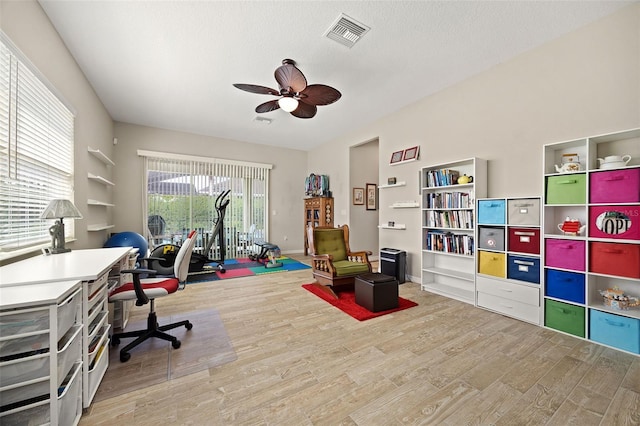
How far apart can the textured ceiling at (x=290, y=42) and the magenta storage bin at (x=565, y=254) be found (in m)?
2.27

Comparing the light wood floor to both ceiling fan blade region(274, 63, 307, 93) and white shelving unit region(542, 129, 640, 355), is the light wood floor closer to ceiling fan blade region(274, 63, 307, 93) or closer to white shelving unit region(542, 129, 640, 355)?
white shelving unit region(542, 129, 640, 355)

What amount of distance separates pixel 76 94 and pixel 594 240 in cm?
606

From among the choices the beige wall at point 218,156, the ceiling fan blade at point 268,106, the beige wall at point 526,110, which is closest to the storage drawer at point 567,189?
the beige wall at point 526,110

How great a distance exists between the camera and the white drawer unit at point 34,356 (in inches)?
43.3

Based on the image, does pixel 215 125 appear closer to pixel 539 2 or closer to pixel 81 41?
pixel 81 41

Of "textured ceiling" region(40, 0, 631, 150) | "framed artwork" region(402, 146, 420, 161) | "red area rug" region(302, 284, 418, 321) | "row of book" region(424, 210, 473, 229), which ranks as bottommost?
"red area rug" region(302, 284, 418, 321)

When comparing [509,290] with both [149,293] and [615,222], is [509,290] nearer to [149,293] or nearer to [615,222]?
[615,222]

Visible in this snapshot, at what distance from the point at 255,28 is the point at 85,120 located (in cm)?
288

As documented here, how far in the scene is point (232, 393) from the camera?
168cm

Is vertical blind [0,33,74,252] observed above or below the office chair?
above

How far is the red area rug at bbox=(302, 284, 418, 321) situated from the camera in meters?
2.91

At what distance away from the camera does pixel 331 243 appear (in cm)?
415

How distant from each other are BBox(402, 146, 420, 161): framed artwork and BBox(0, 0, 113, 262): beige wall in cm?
462

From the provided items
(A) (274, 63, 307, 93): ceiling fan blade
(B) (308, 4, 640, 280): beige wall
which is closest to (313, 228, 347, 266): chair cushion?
(B) (308, 4, 640, 280): beige wall
